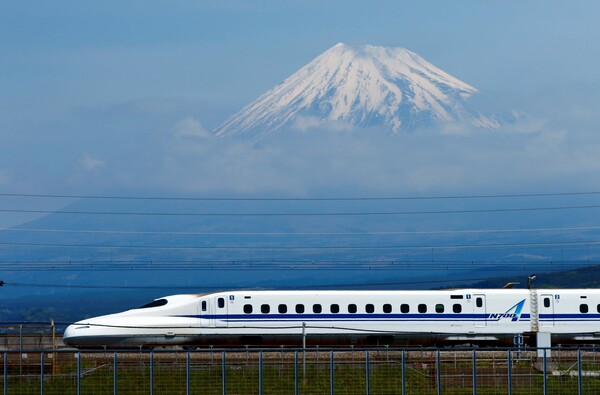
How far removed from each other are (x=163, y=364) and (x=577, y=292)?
3820cm

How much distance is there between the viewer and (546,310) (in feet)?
274

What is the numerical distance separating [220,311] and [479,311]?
53.2 ft

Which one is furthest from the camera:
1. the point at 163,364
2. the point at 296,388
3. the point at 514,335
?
the point at 514,335

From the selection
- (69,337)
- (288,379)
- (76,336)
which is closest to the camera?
(288,379)

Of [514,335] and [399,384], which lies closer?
[399,384]

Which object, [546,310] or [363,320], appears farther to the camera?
[363,320]

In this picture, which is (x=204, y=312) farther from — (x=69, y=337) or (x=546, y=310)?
(x=546, y=310)

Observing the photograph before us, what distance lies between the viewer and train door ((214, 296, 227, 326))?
83.9 meters

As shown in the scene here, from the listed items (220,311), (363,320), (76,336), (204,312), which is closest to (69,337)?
(76,336)

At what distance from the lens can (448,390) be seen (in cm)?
5359

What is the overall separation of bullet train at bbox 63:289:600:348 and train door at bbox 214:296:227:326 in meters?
0.06

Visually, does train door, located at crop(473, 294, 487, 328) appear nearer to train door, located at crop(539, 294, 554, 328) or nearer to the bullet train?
the bullet train

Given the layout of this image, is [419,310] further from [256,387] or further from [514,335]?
[256,387]

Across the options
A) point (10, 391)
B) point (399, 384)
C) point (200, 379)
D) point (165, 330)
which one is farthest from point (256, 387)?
point (165, 330)
